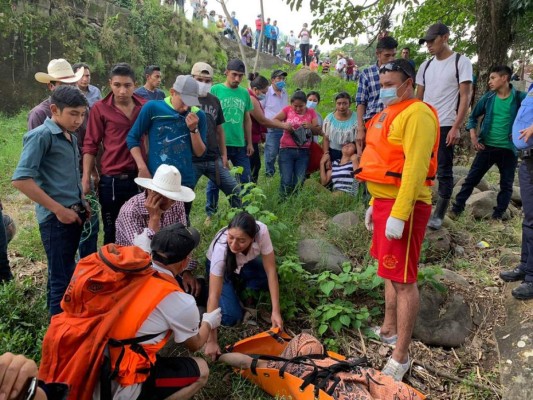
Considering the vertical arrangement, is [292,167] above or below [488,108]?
below

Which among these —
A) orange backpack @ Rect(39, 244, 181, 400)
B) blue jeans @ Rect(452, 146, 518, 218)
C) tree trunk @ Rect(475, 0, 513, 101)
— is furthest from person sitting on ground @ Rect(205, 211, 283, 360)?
tree trunk @ Rect(475, 0, 513, 101)

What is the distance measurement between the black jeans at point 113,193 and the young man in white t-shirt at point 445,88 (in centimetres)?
304

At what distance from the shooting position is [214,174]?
430cm

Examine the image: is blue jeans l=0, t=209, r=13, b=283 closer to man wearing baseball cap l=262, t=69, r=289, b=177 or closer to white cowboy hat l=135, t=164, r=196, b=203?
white cowboy hat l=135, t=164, r=196, b=203

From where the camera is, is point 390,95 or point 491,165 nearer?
point 390,95

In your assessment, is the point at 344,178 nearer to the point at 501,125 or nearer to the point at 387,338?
the point at 501,125

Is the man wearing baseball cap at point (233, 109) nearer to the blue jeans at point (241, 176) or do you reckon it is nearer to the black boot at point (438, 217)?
the blue jeans at point (241, 176)

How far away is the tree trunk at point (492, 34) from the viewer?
6.21 metres

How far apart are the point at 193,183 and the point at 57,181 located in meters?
1.20

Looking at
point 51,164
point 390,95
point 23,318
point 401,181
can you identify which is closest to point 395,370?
point 401,181

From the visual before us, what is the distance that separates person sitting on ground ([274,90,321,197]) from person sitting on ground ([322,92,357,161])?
21cm

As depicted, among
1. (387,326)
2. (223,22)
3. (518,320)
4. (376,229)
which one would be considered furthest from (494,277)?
(223,22)

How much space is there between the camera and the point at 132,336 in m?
2.01

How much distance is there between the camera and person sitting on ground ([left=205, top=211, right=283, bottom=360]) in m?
3.03
